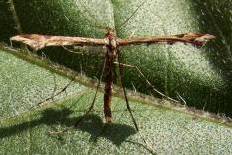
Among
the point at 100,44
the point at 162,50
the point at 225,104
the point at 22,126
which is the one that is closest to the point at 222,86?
the point at 225,104

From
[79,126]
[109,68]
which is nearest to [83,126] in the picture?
[79,126]

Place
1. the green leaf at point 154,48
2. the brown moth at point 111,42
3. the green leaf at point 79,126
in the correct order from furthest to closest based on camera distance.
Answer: the green leaf at point 154,48, the brown moth at point 111,42, the green leaf at point 79,126

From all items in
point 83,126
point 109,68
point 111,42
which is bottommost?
point 83,126

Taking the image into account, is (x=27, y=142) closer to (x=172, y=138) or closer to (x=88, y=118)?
(x=88, y=118)

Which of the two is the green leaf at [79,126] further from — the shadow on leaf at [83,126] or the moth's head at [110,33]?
the moth's head at [110,33]

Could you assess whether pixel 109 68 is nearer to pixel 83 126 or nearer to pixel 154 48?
pixel 154 48

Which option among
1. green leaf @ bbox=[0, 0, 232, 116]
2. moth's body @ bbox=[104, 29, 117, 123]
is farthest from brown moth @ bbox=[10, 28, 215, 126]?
green leaf @ bbox=[0, 0, 232, 116]

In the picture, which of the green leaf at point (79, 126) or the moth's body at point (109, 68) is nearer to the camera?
the green leaf at point (79, 126)

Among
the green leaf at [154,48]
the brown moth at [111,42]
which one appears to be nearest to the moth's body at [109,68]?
the brown moth at [111,42]

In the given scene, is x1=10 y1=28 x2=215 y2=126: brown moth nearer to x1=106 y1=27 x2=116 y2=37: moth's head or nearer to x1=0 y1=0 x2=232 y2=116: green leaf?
x1=106 y1=27 x2=116 y2=37: moth's head
